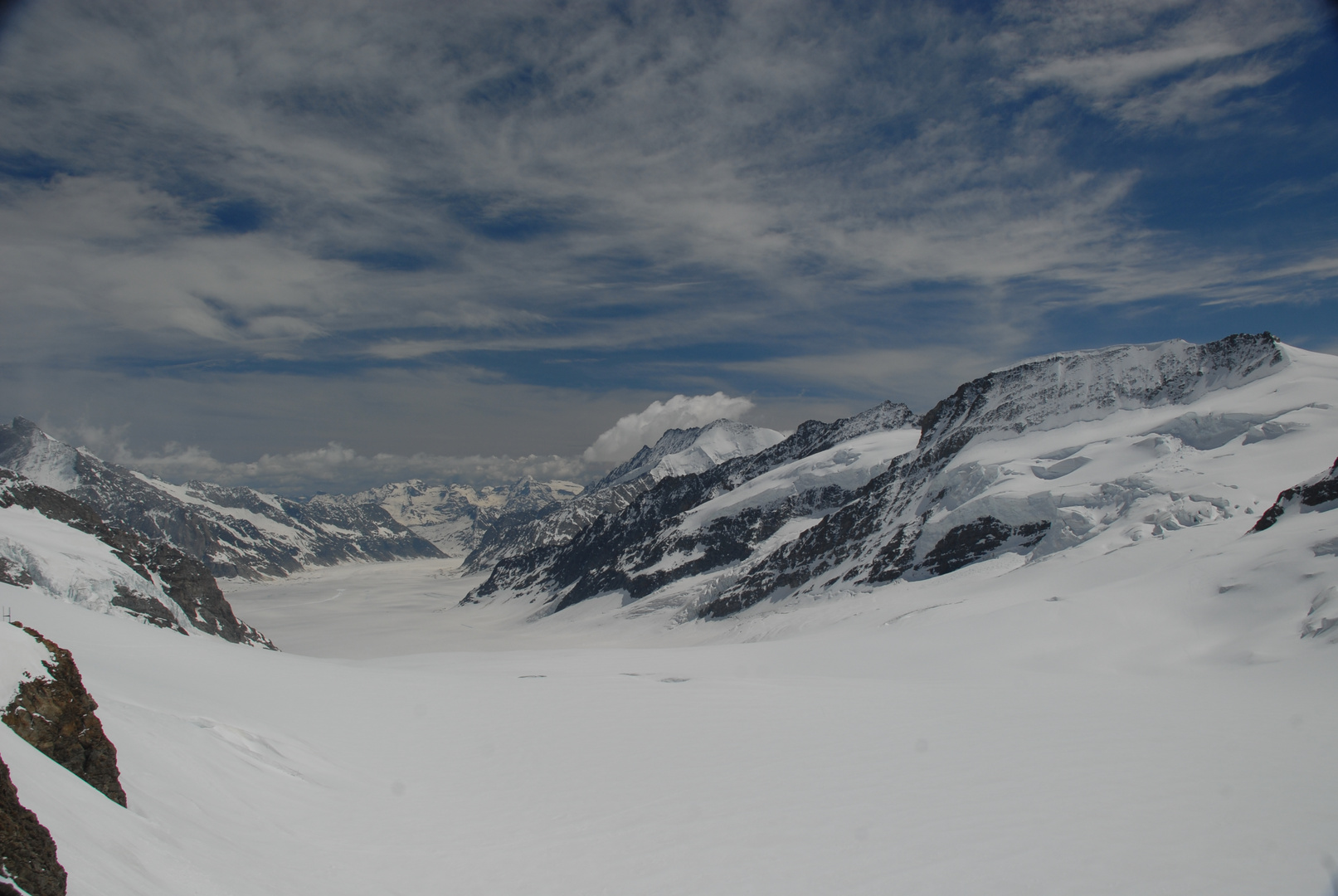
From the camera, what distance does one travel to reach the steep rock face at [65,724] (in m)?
7.97

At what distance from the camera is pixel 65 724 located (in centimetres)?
829

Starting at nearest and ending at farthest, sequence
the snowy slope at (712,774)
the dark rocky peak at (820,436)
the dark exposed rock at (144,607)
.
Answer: the snowy slope at (712,774), the dark exposed rock at (144,607), the dark rocky peak at (820,436)

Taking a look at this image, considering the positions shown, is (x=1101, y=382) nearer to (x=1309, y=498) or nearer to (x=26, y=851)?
(x=1309, y=498)

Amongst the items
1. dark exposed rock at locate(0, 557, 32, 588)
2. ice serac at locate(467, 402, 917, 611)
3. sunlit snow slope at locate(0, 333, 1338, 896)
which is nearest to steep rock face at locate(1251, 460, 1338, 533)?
sunlit snow slope at locate(0, 333, 1338, 896)

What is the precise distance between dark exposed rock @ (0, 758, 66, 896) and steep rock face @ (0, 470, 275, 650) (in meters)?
55.9

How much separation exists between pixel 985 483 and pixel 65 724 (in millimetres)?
88000

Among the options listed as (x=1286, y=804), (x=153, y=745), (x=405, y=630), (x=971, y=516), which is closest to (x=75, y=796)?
(x=153, y=745)

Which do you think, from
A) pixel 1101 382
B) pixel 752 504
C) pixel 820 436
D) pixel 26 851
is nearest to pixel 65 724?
pixel 26 851

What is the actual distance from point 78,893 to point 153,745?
6.94 m

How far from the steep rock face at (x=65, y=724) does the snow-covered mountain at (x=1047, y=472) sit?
216ft

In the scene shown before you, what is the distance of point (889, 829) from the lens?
11.3 m

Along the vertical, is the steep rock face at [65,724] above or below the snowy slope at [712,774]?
above

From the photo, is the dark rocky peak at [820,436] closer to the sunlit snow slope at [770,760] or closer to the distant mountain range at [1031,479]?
the distant mountain range at [1031,479]

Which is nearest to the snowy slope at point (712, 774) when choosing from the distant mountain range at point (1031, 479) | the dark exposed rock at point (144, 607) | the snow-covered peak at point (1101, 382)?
the dark exposed rock at point (144, 607)
